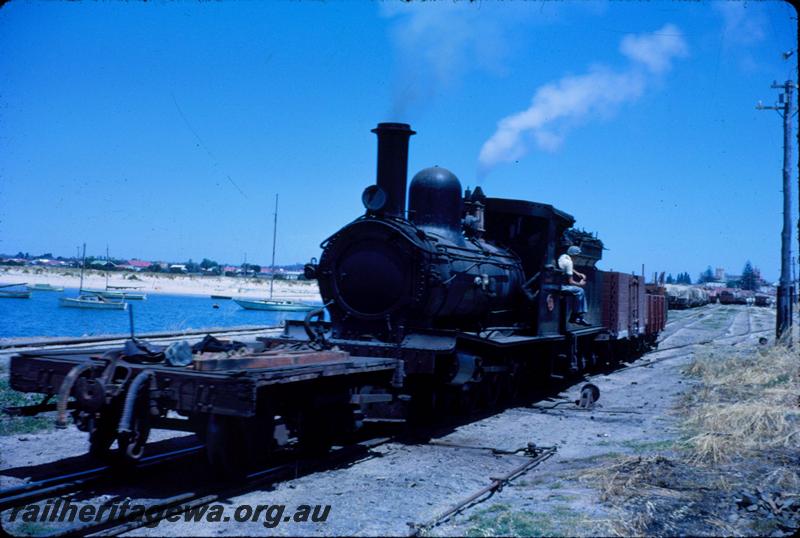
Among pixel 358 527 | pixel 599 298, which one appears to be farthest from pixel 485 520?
pixel 599 298

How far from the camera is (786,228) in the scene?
2614 cm

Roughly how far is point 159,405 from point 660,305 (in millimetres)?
24308

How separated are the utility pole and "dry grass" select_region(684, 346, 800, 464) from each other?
5404mm

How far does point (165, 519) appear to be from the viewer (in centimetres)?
559

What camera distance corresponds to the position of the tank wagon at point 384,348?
6461 mm

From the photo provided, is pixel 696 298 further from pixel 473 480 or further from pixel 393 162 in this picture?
pixel 473 480

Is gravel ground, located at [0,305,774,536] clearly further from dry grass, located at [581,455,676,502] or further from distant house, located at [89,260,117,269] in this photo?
distant house, located at [89,260,117,269]

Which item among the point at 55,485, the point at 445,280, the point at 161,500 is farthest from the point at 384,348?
the point at 55,485

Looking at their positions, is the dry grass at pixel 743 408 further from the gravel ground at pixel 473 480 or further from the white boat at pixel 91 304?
the white boat at pixel 91 304

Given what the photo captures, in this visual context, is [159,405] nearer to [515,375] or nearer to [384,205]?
[384,205]

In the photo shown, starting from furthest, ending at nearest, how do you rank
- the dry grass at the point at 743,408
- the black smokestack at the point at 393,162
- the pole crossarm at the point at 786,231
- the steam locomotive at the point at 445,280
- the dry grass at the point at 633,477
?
the pole crossarm at the point at 786,231 < the black smokestack at the point at 393,162 < the steam locomotive at the point at 445,280 < the dry grass at the point at 743,408 < the dry grass at the point at 633,477

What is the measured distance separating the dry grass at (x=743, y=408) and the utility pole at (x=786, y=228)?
540cm

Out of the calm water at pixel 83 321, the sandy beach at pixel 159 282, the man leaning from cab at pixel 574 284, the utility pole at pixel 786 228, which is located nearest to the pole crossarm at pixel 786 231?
the utility pole at pixel 786 228

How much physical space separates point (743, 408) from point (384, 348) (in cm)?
535
